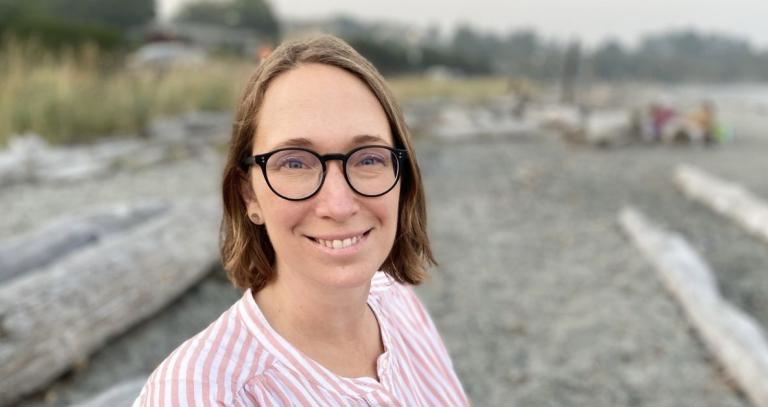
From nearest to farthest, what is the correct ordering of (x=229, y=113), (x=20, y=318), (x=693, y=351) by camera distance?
(x=20, y=318), (x=693, y=351), (x=229, y=113)

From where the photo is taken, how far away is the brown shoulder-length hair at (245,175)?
48.2 inches

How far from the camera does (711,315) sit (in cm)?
411

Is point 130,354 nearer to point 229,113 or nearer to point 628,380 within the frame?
point 628,380

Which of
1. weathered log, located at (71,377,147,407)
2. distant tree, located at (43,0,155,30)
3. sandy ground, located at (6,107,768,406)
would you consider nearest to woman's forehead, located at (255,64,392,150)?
weathered log, located at (71,377,147,407)

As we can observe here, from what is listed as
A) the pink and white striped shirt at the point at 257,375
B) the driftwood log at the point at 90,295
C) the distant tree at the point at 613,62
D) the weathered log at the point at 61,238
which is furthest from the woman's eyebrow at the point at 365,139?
the distant tree at the point at 613,62

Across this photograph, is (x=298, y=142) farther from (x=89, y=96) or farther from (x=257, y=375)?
(x=89, y=96)

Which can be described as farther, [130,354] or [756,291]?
[756,291]

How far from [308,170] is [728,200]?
310 inches

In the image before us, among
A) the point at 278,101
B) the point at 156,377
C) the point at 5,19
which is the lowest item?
the point at 156,377

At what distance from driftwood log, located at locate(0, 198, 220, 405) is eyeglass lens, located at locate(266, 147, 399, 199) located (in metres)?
2.23

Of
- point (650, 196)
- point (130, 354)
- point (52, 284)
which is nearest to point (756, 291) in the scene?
point (650, 196)

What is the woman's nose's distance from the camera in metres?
1.18

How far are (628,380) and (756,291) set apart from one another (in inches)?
89.8

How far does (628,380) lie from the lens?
12.2 feet
